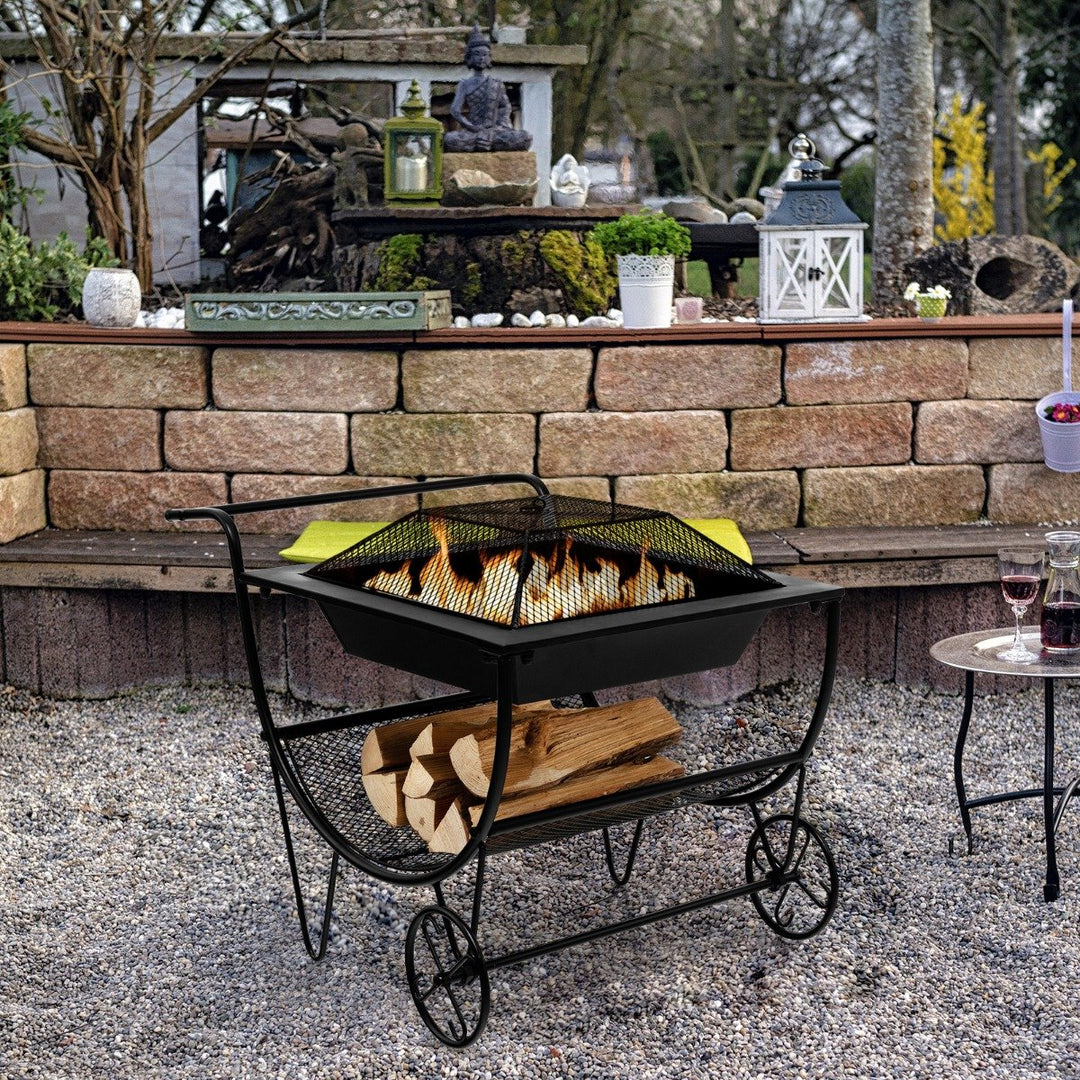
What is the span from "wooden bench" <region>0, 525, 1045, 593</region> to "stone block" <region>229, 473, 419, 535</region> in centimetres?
27

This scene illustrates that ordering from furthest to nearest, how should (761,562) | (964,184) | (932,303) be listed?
(964,184) < (932,303) < (761,562)

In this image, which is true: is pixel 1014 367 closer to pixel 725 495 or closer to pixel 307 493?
pixel 725 495

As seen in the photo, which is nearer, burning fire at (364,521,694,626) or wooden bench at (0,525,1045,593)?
burning fire at (364,521,694,626)

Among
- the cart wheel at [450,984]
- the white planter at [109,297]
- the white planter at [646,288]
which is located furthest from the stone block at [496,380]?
the cart wheel at [450,984]

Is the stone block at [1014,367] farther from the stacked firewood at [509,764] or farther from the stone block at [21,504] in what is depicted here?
the stone block at [21,504]

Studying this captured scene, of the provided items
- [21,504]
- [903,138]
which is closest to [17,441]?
[21,504]

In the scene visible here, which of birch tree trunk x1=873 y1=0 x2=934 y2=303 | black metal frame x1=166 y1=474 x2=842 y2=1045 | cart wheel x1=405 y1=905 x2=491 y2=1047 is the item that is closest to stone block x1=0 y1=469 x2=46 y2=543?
black metal frame x1=166 y1=474 x2=842 y2=1045

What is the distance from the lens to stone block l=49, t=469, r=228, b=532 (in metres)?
5.43

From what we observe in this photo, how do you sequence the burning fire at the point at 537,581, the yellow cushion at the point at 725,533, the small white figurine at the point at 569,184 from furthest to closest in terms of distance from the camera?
the small white figurine at the point at 569,184, the yellow cushion at the point at 725,533, the burning fire at the point at 537,581

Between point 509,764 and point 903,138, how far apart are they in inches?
208

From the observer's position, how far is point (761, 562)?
496 cm

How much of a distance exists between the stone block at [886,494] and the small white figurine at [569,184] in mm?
1873

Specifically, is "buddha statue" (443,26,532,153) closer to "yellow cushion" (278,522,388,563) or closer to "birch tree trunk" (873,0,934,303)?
"birch tree trunk" (873,0,934,303)

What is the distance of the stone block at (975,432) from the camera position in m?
5.41
